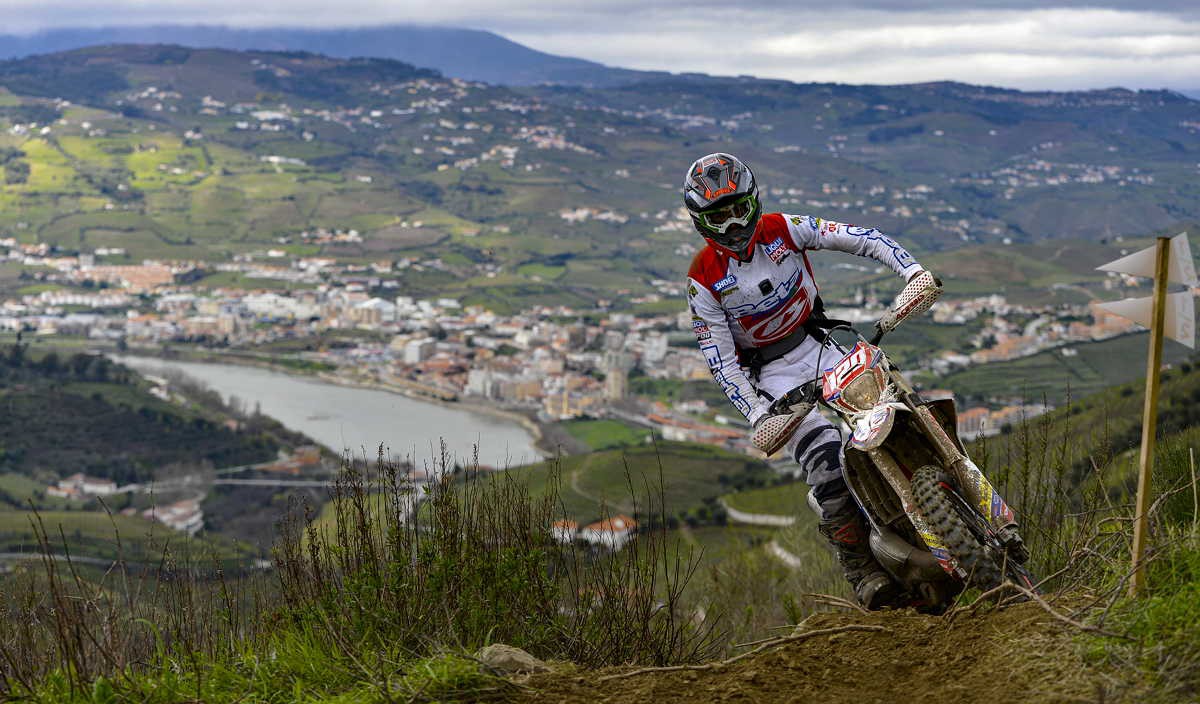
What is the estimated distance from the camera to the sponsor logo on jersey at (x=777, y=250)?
22.2ft

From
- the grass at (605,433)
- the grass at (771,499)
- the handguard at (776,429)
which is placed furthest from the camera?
the grass at (605,433)

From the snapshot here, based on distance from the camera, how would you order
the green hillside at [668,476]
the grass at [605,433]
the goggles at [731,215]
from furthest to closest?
the grass at [605,433] < the green hillside at [668,476] < the goggles at [731,215]

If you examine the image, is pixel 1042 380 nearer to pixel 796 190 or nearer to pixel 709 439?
pixel 709 439

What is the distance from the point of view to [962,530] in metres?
5.66

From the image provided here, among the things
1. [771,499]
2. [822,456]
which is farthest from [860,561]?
[771,499]

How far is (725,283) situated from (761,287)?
201 mm

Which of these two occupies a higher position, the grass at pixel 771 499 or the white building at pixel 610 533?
the white building at pixel 610 533

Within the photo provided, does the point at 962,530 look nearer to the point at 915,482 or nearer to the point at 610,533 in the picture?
the point at 915,482

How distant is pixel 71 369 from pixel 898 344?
195 ft

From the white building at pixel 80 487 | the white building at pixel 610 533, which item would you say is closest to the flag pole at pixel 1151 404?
the white building at pixel 610 533

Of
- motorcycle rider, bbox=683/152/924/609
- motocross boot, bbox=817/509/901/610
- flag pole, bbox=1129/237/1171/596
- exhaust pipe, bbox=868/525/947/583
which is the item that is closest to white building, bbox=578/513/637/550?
motorcycle rider, bbox=683/152/924/609

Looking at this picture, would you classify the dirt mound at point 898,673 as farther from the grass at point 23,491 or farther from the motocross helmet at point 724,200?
the grass at point 23,491

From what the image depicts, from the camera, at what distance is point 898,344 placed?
93500 mm

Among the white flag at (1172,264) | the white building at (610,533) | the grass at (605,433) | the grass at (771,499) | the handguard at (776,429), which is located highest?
the white flag at (1172,264)
